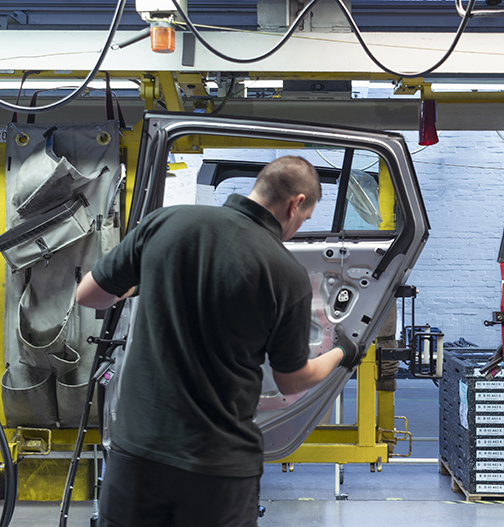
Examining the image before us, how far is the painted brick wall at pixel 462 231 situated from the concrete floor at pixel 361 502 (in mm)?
3614

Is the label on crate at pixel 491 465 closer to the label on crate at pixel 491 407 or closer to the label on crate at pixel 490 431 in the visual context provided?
the label on crate at pixel 490 431

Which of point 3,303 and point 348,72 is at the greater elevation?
point 348,72

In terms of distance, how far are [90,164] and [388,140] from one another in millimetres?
1654

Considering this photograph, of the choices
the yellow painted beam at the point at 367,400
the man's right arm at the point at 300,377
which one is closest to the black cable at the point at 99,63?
the man's right arm at the point at 300,377

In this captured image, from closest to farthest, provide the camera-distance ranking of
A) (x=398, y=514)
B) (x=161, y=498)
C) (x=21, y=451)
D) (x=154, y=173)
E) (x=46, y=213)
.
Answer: (x=161, y=498) → (x=154, y=173) → (x=46, y=213) → (x=21, y=451) → (x=398, y=514)

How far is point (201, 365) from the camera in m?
1.56

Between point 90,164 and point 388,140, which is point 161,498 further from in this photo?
point 90,164

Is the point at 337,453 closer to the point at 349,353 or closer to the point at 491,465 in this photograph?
the point at 349,353

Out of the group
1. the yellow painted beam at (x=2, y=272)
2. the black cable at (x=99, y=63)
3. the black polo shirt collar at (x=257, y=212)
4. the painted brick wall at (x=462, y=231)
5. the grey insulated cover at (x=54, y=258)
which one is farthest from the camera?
the painted brick wall at (x=462, y=231)

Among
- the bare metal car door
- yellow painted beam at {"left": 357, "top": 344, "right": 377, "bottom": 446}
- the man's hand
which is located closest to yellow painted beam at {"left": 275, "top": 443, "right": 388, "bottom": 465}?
yellow painted beam at {"left": 357, "top": 344, "right": 377, "bottom": 446}

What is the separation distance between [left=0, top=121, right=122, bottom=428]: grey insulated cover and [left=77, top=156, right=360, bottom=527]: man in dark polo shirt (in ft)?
5.60

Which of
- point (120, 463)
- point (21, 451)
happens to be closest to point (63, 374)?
point (21, 451)

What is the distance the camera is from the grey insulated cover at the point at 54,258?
3195 millimetres

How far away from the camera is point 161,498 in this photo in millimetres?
1578
